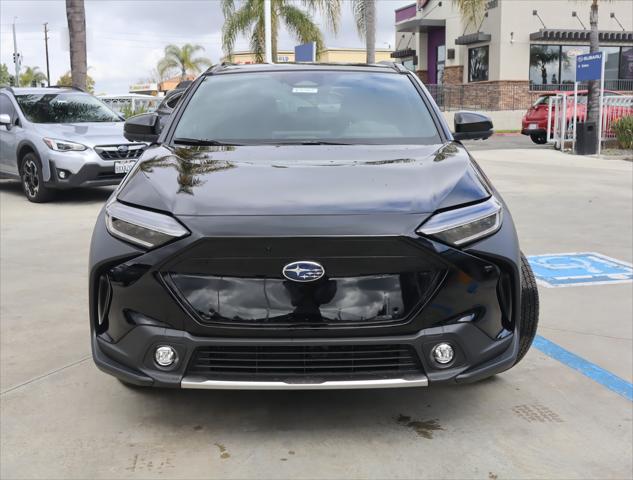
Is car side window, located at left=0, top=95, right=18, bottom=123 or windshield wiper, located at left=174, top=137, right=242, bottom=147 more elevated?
car side window, located at left=0, top=95, right=18, bottom=123

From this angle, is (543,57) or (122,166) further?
(543,57)

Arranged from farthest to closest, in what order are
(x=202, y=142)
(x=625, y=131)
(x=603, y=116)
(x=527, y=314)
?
(x=603, y=116), (x=625, y=131), (x=202, y=142), (x=527, y=314)

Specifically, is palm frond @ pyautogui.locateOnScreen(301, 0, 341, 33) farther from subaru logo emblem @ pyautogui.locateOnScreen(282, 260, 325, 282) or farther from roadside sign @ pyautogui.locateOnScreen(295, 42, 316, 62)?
subaru logo emblem @ pyautogui.locateOnScreen(282, 260, 325, 282)

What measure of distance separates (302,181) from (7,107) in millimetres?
9047

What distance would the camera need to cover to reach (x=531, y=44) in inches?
1241

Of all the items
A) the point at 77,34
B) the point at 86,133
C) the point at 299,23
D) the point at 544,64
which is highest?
the point at 299,23

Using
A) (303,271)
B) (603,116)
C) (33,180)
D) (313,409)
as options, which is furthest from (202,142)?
(603,116)

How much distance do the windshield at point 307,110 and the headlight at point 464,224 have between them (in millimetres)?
936

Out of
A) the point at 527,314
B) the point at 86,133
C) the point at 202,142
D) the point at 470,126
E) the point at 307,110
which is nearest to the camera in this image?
the point at 527,314

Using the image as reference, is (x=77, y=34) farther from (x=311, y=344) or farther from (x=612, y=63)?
(x=612, y=63)

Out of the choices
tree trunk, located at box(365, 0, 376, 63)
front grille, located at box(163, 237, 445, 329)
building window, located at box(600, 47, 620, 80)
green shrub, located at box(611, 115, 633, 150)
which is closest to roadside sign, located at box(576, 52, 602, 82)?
green shrub, located at box(611, 115, 633, 150)

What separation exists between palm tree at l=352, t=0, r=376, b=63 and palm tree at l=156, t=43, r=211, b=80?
33504mm

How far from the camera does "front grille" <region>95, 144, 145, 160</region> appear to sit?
9547mm

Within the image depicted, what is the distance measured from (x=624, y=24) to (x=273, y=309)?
3464cm
